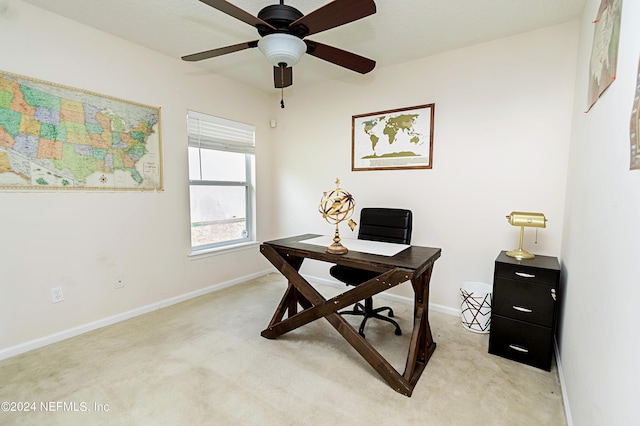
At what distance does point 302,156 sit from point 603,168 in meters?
2.99

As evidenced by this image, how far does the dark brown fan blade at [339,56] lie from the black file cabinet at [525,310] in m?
1.71

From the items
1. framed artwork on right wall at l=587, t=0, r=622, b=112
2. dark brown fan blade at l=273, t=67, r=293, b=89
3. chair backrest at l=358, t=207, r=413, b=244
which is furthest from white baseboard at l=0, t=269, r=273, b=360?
framed artwork on right wall at l=587, t=0, r=622, b=112

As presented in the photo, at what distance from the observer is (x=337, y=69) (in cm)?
313

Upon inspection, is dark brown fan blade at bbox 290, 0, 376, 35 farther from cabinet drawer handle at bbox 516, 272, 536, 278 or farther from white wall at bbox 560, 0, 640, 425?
cabinet drawer handle at bbox 516, 272, 536, 278

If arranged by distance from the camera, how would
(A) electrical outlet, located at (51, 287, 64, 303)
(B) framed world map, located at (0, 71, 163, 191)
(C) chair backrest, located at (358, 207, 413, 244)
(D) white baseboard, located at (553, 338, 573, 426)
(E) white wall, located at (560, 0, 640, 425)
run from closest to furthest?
(E) white wall, located at (560, 0, 640, 425)
(D) white baseboard, located at (553, 338, 573, 426)
(B) framed world map, located at (0, 71, 163, 191)
(A) electrical outlet, located at (51, 287, 64, 303)
(C) chair backrest, located at (358, 207, 413, 244)

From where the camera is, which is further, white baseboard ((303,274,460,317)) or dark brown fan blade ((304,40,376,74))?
white baseboard ((303,274,460,317))

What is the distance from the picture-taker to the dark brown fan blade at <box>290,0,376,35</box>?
53.9 inches

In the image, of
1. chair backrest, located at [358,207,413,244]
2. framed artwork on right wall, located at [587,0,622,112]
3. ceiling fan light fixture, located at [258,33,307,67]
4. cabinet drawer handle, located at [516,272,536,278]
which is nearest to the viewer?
framed artwork on right wall, located at [587,0,622,112]

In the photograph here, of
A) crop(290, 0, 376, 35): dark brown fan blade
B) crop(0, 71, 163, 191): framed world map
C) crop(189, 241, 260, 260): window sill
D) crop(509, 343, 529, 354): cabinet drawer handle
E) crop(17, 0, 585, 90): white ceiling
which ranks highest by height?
crop(17, 0, 585, 90): white ceiling

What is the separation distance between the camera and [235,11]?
1.45 meters

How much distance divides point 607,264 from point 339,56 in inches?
70.8

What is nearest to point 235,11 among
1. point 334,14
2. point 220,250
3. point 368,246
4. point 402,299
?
point 334,14

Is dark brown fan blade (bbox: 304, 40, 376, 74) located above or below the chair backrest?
above

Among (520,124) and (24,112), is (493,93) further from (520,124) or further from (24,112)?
(24,112)
